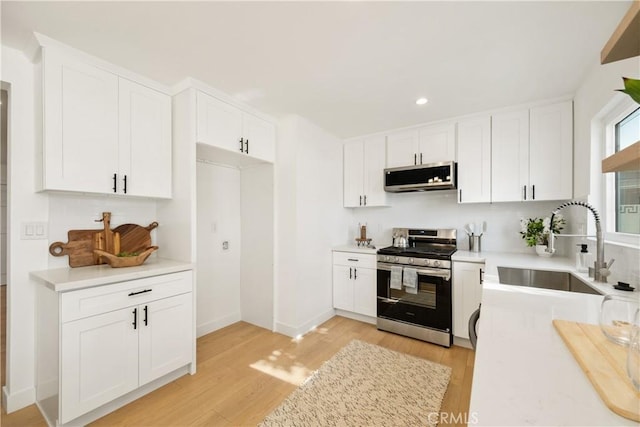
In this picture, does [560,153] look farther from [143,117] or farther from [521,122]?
[143,117]

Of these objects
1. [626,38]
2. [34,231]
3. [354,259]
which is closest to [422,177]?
[354,259]

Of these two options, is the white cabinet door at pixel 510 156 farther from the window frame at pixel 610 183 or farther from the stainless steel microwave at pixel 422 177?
the window frame at pixel 610 183

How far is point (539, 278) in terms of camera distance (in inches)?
84.7

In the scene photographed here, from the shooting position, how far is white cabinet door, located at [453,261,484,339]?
2.57m

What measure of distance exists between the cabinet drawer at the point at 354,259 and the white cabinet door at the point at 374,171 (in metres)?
0.73

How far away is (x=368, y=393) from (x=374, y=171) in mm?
2506

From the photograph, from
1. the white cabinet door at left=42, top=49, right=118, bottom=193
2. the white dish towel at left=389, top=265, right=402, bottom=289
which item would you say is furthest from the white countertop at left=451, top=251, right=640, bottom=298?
the white cabinet door at left=42, top=49, right=118, bottom=193

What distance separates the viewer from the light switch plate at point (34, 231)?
6.04 ft

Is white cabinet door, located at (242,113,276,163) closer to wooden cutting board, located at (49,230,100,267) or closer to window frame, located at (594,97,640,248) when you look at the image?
wooden cutting board, located at (49,230,100,267)

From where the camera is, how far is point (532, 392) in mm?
605

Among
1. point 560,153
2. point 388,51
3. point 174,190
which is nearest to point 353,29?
point 388,51

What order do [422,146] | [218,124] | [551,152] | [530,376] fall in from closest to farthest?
1. [530,376]
2. [218,124]
3. [551,152]
4. [422,146]

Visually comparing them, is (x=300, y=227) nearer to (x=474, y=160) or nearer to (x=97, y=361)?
(x=97, y=361)

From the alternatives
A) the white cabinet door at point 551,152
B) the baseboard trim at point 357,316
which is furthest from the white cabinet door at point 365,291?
the white cabinet door at point 551,152
